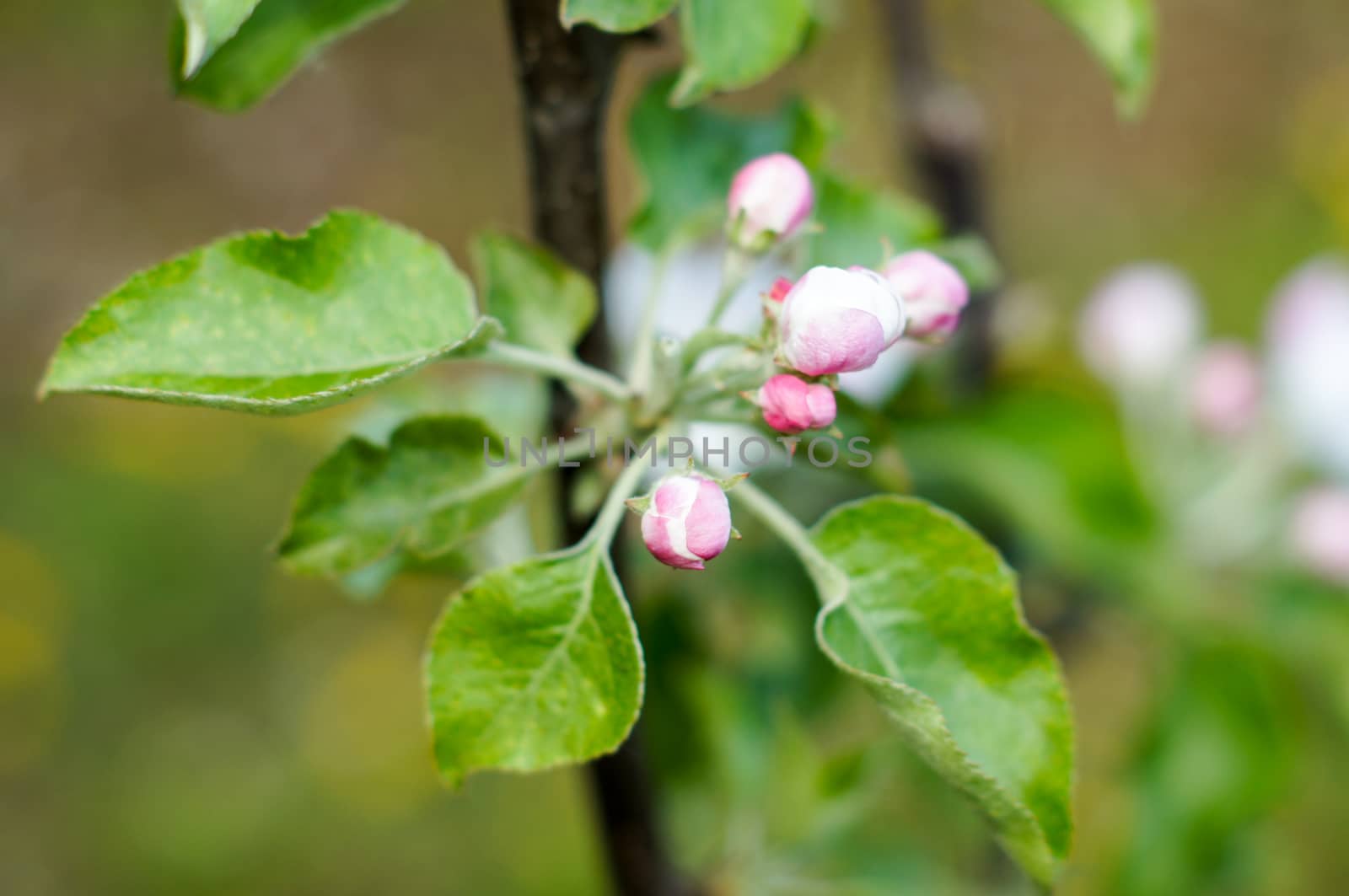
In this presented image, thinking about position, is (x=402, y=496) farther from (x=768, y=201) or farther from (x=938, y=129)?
(x=938, y=129)

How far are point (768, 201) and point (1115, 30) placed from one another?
0.20 metres

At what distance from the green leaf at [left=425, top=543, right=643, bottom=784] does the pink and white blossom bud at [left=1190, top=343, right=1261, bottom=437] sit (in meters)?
0.76

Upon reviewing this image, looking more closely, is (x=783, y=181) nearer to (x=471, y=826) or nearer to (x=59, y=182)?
(x=471, y=826)

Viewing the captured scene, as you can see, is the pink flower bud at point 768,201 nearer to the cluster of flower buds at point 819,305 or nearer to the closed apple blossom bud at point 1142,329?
the cluster of flower buds at point 819,305

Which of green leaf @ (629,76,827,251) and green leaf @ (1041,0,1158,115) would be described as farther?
green leaf @ (629,76,827,251)

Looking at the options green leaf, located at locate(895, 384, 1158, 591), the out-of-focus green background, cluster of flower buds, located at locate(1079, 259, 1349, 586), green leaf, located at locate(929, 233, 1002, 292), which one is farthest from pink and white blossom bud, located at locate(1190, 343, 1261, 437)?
green leaf, located at locate(929, 233, 1002, 292)

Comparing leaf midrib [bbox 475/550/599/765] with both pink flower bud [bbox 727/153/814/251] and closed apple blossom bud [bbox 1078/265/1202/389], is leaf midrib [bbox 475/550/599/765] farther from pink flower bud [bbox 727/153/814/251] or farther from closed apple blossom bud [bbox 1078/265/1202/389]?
closed apple blossom bud [bbox 1078/265/1202/389]

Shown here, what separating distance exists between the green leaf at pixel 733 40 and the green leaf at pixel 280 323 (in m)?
0.14

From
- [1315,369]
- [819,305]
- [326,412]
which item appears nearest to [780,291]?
[819,305]

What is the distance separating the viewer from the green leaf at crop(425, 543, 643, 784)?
508 millimetres

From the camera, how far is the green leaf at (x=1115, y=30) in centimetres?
58

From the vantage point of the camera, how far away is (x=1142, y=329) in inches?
45.4

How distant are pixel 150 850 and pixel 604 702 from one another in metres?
2.08

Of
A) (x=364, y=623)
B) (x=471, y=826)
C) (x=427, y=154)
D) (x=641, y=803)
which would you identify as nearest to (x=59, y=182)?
(x=427, y=154)
